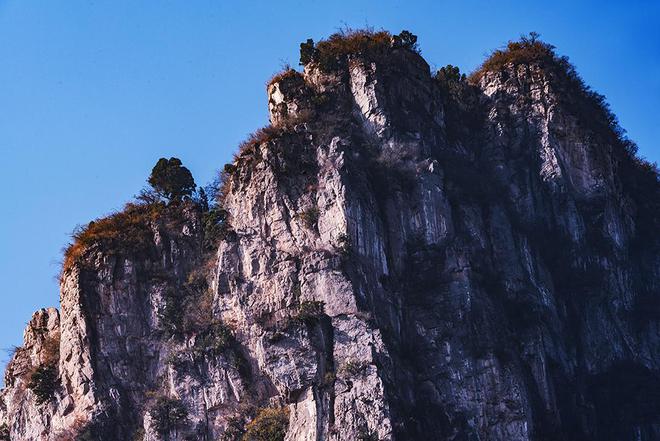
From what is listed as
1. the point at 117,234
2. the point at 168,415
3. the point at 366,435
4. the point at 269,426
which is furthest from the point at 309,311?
the point at 117,234

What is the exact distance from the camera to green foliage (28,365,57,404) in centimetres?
8088

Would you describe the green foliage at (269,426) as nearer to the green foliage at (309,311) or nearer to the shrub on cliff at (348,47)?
the green foliage at (309,311)

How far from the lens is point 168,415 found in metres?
77.1

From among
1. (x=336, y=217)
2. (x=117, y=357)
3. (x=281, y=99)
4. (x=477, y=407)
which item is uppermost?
(x=281, y=99)

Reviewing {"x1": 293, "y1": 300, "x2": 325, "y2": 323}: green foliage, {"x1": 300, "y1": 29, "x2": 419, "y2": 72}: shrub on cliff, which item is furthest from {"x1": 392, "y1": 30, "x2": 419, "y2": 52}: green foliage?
{"x1": 293, "y1": 300, "x2": 325, "y2": 323}: green foliage

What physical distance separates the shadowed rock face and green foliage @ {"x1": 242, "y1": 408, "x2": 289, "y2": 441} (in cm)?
65

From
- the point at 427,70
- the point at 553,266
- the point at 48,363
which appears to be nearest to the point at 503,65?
the point at 427,70

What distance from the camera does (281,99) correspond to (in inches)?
3553

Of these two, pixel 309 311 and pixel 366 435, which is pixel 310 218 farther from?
pixel 366 435

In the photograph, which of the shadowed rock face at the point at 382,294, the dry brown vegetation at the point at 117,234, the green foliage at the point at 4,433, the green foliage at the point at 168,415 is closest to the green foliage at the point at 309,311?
the shadowed rock face at the point at 382,294

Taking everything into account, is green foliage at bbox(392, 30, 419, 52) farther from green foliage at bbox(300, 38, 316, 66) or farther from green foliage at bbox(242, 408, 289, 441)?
green foliage at bbox(242, 408, 289, 441)

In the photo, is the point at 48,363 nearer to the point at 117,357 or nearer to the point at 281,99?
the point at 117,357

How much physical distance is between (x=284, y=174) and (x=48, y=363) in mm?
16723

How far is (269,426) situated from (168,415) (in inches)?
249
